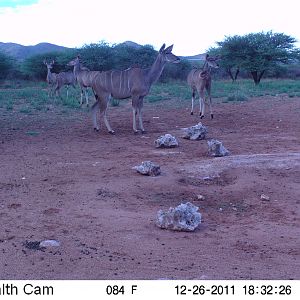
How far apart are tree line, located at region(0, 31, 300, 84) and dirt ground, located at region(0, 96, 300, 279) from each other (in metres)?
29.2

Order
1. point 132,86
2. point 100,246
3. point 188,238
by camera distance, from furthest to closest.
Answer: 1. point 132,86
2. point 188,238
3. point 100,246

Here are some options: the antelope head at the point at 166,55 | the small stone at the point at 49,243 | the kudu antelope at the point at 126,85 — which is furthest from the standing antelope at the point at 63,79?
the small stone at the point at 49,243

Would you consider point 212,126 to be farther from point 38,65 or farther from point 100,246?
point 38,65

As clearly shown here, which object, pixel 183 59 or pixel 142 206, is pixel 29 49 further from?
pixel 142 206

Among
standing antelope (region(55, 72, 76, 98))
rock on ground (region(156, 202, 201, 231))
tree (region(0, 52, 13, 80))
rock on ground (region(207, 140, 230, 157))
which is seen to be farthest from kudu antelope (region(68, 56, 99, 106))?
tree (region(0, 52, 13, 80))

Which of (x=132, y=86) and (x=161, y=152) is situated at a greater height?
(x=132, y=86)

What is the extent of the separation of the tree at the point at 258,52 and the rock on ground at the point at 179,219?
35.3 meters

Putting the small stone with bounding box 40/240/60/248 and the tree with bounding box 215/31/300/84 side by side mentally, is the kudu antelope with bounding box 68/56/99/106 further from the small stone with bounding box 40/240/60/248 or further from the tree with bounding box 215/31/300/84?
the tree with bounding box 215/31/300/84

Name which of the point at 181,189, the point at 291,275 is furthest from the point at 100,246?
the point at 181,189

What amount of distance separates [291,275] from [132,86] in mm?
9659

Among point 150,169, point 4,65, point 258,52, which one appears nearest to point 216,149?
point 150,169

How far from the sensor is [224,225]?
22.9 feet

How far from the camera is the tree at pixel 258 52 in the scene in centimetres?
4147

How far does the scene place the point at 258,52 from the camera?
41.9 m
